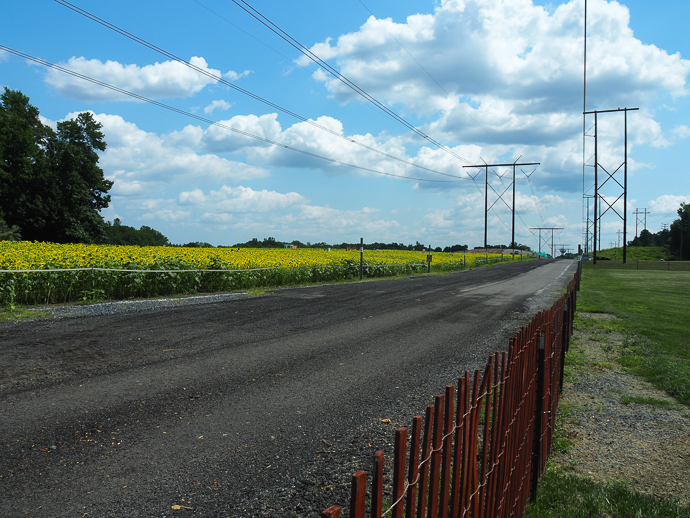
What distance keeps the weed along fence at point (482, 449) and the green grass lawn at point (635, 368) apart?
0.20 metres

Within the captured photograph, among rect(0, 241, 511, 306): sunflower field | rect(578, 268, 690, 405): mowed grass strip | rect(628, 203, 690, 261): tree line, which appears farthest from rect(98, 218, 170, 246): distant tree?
rect(628, 203, 690, 261): tree line

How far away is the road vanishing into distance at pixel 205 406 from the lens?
129 inches

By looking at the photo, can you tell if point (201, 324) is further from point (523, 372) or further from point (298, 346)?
point (523, 372)

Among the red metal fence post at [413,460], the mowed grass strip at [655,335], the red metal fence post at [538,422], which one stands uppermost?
the red metal fence post at [413,460]

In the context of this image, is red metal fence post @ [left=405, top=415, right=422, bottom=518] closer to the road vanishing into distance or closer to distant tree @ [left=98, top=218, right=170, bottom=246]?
the road vanishing into distance

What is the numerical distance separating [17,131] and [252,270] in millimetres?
38431

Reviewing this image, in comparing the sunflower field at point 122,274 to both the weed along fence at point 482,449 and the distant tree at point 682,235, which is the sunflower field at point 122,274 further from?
the distant tree at point 682,235

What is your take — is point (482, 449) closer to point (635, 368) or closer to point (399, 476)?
point (399, 476)

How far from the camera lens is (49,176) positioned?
45625 mm

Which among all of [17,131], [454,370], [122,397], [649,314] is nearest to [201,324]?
[122,397]

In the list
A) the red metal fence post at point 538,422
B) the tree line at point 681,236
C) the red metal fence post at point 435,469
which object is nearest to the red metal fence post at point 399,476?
the red metal fence post at point 435,469

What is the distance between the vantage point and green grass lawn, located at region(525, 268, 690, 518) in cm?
331

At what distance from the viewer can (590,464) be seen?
13.3 feet

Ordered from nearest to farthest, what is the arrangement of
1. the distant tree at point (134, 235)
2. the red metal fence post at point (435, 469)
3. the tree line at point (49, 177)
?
the red metal fence post at point (435, 469) < the tree line at point (49, 177) < the distant tree at point (134, 235)
